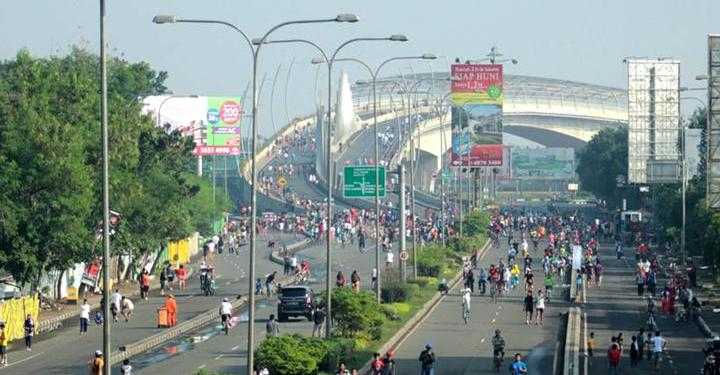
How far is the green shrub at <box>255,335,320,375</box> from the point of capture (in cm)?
3559

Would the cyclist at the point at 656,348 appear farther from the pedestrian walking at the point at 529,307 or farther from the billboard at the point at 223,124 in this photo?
the billboard at the point at 223,124

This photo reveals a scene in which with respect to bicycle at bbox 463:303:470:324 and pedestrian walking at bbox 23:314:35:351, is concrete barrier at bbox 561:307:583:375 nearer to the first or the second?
bicycle at bbox 463:303:470:324

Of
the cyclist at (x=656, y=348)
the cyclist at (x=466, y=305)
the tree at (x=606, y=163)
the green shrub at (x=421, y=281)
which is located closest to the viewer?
the cyclist at (x=656, y=348)

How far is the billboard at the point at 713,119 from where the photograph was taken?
2259 inches

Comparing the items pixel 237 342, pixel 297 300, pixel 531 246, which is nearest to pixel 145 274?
pixel 297 300

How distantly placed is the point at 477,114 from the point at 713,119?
1471 inches

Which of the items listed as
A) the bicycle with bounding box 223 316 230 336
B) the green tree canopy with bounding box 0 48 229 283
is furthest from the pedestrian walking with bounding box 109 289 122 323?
the bicycle with bounding box 223 316 230 336

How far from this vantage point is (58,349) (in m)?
45.8

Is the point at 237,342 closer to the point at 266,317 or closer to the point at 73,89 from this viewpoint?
the point at 266,317

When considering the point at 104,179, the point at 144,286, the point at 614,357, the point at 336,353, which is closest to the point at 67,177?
the point at 144,286

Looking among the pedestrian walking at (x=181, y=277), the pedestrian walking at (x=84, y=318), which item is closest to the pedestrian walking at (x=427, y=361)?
the pedestrian walking at (x=84, y=318)

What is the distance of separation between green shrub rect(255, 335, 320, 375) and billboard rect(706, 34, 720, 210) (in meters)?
24.7

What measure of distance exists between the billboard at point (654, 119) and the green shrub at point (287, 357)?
49806 millimetres

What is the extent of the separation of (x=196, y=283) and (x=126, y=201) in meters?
10.6
